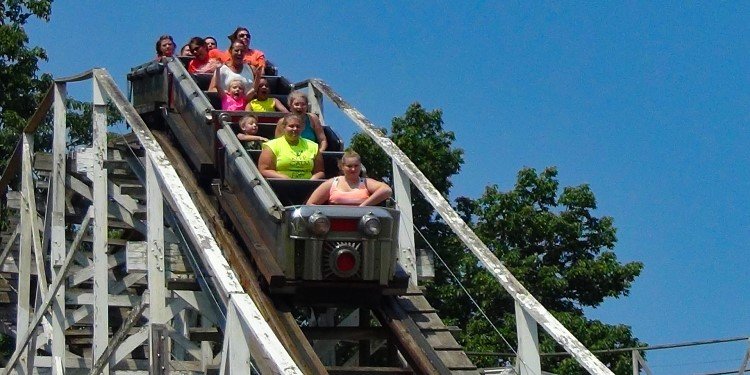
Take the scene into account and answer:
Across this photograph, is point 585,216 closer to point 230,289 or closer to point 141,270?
point 141,270

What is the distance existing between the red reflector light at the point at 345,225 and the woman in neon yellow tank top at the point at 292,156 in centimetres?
143

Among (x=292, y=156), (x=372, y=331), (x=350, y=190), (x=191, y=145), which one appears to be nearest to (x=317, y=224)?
(x=350, y=190)

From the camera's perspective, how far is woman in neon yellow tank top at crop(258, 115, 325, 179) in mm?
11781

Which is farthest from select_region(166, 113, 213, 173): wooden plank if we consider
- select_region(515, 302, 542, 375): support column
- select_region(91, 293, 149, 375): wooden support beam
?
select_region(515, 302, 542, 375): support column

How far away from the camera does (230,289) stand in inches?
334

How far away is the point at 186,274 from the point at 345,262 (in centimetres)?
219

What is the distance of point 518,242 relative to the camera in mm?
24875

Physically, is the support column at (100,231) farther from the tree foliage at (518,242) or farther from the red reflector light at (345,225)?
the tree foliage at (518,242)

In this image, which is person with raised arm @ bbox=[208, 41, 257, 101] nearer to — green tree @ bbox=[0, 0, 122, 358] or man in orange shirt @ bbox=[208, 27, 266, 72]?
man in orange shirt @ bbox=[208, 27, 266, 72]

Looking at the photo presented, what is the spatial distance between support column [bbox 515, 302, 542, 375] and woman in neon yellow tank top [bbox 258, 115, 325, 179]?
104 inches

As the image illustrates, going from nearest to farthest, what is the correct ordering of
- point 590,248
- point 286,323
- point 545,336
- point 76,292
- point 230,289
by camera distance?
point 230,289
point 286,323
point 76,292
point 545,336
point 590,248

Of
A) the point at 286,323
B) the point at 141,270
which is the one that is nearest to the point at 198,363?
the point at 141,270

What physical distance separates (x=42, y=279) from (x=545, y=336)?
11190mm

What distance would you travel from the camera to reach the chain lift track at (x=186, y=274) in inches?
380
